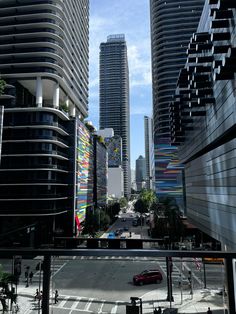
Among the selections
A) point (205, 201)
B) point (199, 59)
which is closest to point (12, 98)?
point (199, 59)

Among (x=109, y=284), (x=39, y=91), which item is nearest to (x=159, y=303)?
(x=109, y=284)

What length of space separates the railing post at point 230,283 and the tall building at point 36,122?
47053 millimetres

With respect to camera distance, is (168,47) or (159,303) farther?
(168,47)

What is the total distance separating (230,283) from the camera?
761 centimetres

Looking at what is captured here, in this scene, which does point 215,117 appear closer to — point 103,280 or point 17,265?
point 103,280

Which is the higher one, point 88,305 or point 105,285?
point 105,285

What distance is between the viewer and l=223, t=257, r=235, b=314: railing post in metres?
7.54

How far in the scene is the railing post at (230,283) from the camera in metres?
7.54

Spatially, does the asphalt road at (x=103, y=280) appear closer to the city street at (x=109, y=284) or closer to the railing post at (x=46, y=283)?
the city street at (x=109, y=284)

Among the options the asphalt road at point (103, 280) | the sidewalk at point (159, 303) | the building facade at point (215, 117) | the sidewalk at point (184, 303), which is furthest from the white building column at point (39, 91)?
the sidewalk at point (184, 303)

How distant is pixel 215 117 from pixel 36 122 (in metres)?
36.4

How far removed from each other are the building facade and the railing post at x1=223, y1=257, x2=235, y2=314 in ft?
70.5

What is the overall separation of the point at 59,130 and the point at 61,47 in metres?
20.0

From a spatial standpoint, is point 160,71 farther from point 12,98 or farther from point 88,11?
point 12,98
